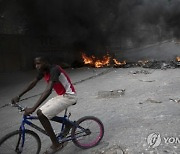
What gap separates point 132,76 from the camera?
40.5 feet

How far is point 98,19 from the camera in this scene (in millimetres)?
20281

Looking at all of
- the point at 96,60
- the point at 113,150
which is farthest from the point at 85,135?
the point at 96,60

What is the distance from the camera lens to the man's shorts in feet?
13.9

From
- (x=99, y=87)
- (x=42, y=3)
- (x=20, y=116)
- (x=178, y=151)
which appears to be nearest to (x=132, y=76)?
(x=99, y=87)

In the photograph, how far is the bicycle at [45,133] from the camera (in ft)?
13.7

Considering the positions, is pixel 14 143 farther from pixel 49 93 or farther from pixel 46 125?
pixel 49 93

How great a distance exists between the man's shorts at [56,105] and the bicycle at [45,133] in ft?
0.63

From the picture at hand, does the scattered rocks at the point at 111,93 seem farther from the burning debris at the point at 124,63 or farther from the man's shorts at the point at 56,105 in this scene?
the burning debris at the point at 124,63

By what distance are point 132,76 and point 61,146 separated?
324 inches

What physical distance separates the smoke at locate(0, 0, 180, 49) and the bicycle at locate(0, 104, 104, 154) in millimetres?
13923

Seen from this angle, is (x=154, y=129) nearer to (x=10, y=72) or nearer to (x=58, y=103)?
(x=58, y=103)

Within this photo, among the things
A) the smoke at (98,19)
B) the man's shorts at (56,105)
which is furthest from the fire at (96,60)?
the man's shorts at (56,105)

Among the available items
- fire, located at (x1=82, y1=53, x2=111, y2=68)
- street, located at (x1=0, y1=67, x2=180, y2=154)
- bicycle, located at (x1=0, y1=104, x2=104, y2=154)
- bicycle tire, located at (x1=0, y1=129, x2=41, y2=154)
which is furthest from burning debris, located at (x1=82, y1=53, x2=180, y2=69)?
bicycle tire, located at (x1=0, y1=129, x2=41, y2=154)

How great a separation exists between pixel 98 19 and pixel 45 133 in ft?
55.1
